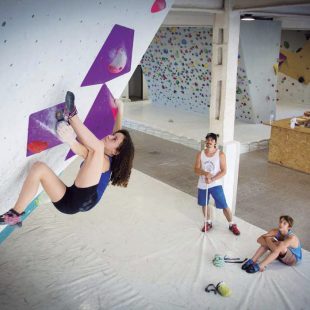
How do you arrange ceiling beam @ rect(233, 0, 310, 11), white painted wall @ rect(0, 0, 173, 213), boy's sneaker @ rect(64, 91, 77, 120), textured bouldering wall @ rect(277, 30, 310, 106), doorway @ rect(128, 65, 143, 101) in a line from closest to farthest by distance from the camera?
white painted wall @ rect(0, 0, 173, 213) → boy's sneaker @ rect(64, 91, 77, 120) → ceiling beam @ rect(233, 0, 310, 11) → textured bouldering wall @ rect(277, 30, 310, 106) → doorway @ rect(128, 65, 143, 101)

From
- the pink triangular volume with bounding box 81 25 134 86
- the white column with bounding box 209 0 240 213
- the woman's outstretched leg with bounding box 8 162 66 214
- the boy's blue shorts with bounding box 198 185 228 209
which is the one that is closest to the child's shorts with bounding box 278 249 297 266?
the boy's blue shorts with bounding box 198 185 228 209

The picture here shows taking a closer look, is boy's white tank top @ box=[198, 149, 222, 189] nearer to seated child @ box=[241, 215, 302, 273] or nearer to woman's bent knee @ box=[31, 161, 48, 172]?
seated child @ box=[241, 215, 302, 273]

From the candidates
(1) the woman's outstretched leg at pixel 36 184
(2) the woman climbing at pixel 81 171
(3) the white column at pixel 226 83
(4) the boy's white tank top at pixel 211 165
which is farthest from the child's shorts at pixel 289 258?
(1) the woman's outstretched leg at pixel 36 184

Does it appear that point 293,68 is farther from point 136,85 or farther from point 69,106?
point 69,106

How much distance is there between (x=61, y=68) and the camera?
178cm

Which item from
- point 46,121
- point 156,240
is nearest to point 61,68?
point 46,121

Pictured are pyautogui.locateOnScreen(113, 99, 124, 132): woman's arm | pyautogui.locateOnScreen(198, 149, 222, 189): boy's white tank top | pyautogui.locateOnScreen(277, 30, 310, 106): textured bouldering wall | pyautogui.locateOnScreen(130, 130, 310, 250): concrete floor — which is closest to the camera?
pyautogui.locateOnScreen(113, 99, 124, 132): woman's arm

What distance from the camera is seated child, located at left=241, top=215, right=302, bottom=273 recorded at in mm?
3711

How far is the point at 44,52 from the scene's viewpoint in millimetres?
1597

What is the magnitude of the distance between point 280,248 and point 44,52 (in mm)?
3103

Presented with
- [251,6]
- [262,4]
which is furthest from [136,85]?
[262,4]

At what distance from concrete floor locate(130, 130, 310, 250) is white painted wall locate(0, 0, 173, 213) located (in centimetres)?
362

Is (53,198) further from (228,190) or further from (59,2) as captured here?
(228,190)

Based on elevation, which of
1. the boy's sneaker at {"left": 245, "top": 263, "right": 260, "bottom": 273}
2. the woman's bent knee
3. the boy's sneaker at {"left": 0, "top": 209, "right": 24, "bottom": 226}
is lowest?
the boy's sneaker at {"left": 245, "top": 263, "right": 260, "bottom": 273}
